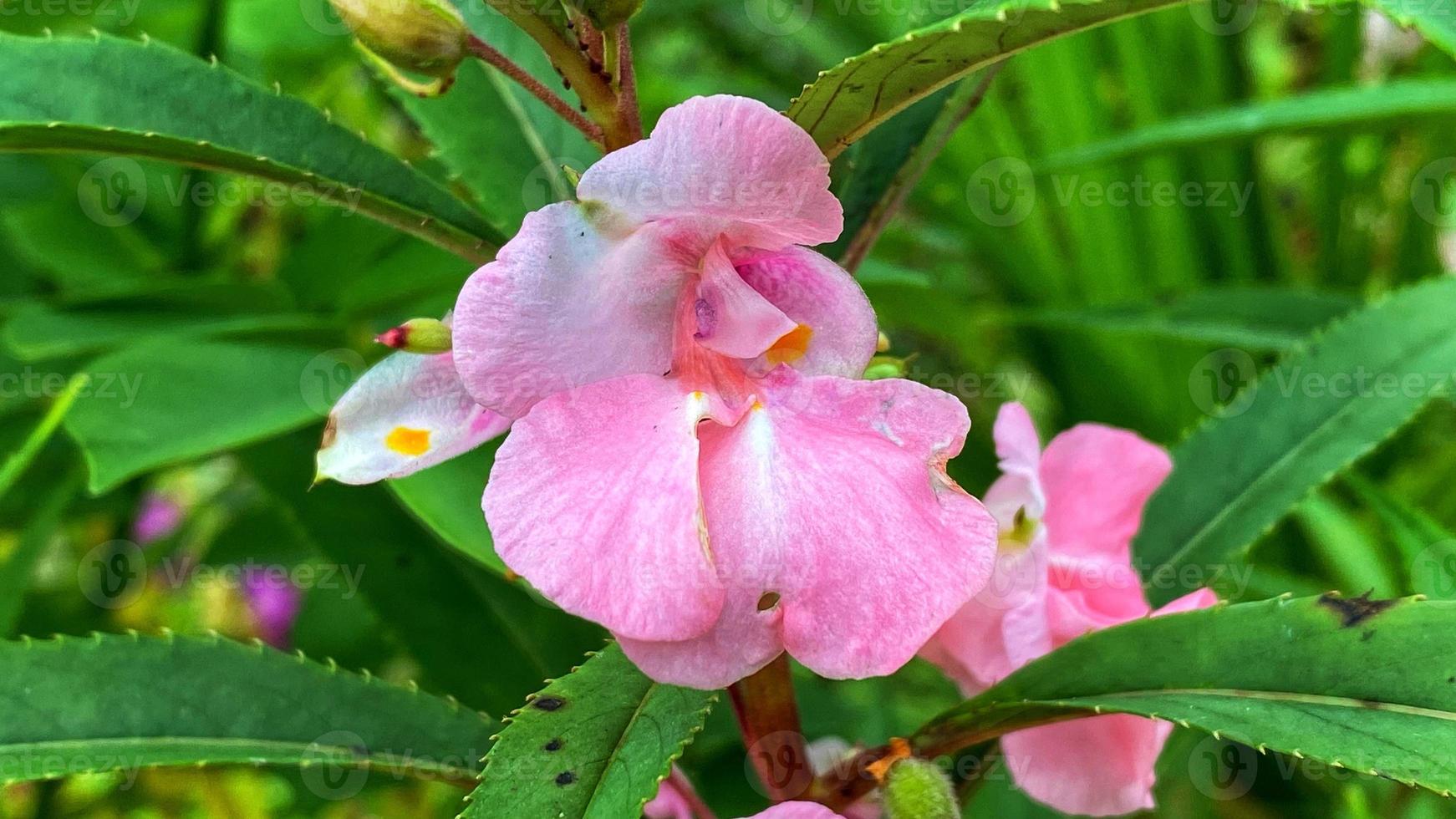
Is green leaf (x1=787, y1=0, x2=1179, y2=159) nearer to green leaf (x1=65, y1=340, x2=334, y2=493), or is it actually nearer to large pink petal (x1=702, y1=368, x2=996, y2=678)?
large pink petal (x1=702, y1=368, x2=996, y2=678)

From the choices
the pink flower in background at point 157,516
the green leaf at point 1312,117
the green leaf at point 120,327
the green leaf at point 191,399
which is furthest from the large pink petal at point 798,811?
the pink flower in background at point 157,516

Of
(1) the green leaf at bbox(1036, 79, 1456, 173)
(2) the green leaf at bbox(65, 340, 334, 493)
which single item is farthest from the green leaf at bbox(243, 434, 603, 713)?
(1) the green leaf at bbox(1036, 79, 1456, 173)

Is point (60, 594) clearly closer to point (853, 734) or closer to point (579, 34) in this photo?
point (853, 734)

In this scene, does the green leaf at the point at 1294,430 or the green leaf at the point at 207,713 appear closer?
the green leaf at the point at 207,713

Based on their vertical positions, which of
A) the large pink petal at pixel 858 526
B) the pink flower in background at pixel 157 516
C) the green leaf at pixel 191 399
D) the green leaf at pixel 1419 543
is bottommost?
the green leaf at pixel 1419 543

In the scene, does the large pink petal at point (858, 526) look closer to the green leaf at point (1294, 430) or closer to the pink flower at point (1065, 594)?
the pink flower at point (1065, 594)

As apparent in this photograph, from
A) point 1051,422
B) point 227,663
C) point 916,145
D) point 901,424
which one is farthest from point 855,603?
point 1051,422
